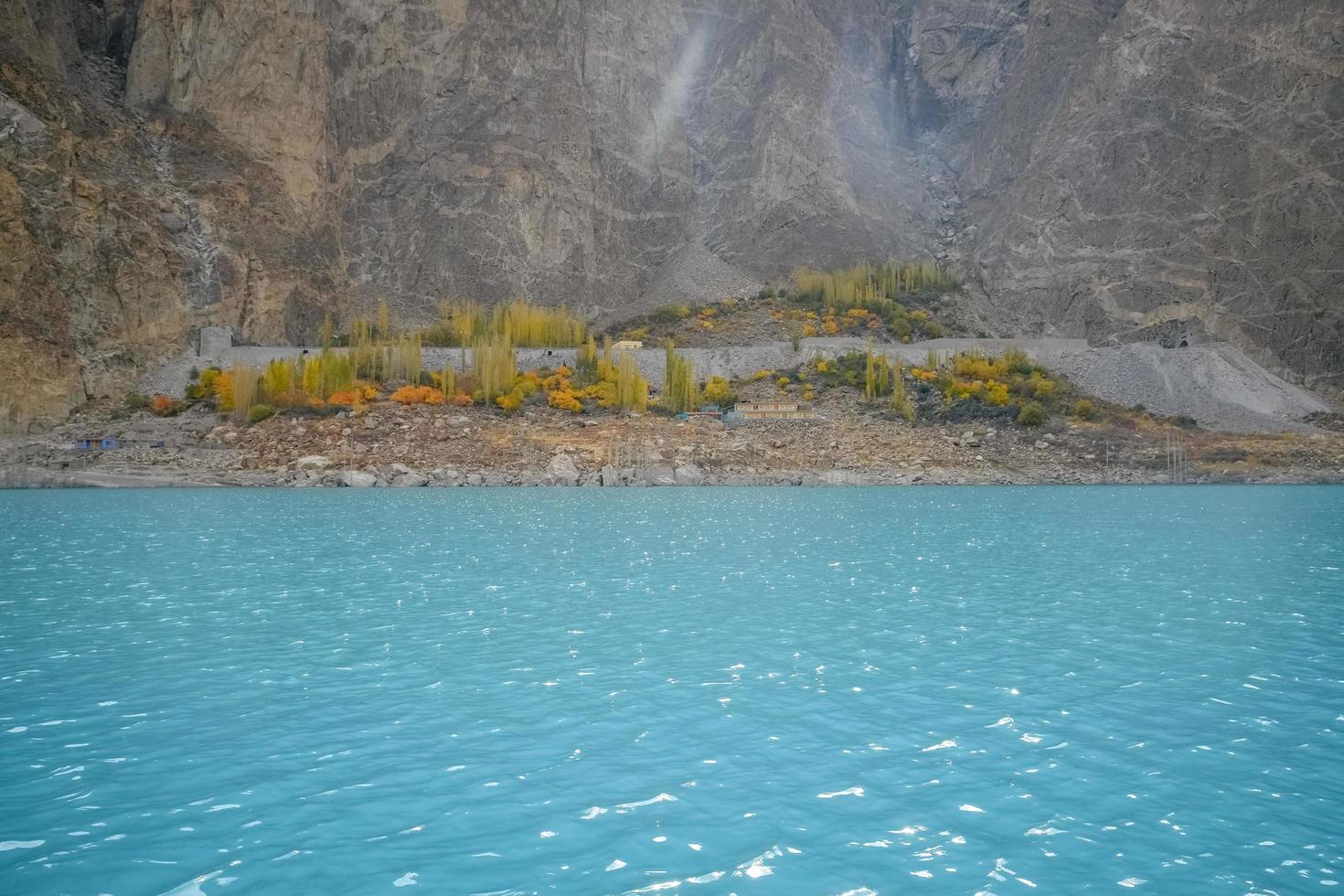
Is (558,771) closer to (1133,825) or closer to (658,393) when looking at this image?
(1133,825)

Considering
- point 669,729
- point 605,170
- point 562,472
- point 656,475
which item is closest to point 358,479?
point 562,472

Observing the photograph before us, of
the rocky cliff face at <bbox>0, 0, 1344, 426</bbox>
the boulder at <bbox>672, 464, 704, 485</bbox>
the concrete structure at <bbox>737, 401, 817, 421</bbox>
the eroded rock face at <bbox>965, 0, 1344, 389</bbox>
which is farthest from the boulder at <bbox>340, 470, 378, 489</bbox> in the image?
the eroded rock face at <bbox>965, 0, 1344, 389</bbox>

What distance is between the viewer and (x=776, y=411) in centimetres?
5662

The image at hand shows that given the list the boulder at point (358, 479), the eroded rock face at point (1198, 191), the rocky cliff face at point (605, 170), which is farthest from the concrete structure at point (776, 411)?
the eroded rock face at point (1198, 191)

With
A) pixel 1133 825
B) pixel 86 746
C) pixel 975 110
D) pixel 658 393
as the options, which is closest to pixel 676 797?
pixel 1133 825

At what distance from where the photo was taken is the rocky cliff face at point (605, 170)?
5778 centimetres

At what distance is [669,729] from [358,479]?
40.7m

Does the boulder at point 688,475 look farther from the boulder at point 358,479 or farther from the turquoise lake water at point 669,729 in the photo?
the turquoise lake water at point 669,729

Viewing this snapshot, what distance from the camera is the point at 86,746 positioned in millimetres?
6820

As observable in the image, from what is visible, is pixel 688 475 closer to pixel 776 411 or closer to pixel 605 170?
pixel 776 411

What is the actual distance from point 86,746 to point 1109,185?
3175 inches

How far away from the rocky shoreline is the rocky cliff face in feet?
26.3

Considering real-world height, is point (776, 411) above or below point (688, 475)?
above

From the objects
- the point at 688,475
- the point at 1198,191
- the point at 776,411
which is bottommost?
the point at 688,475
